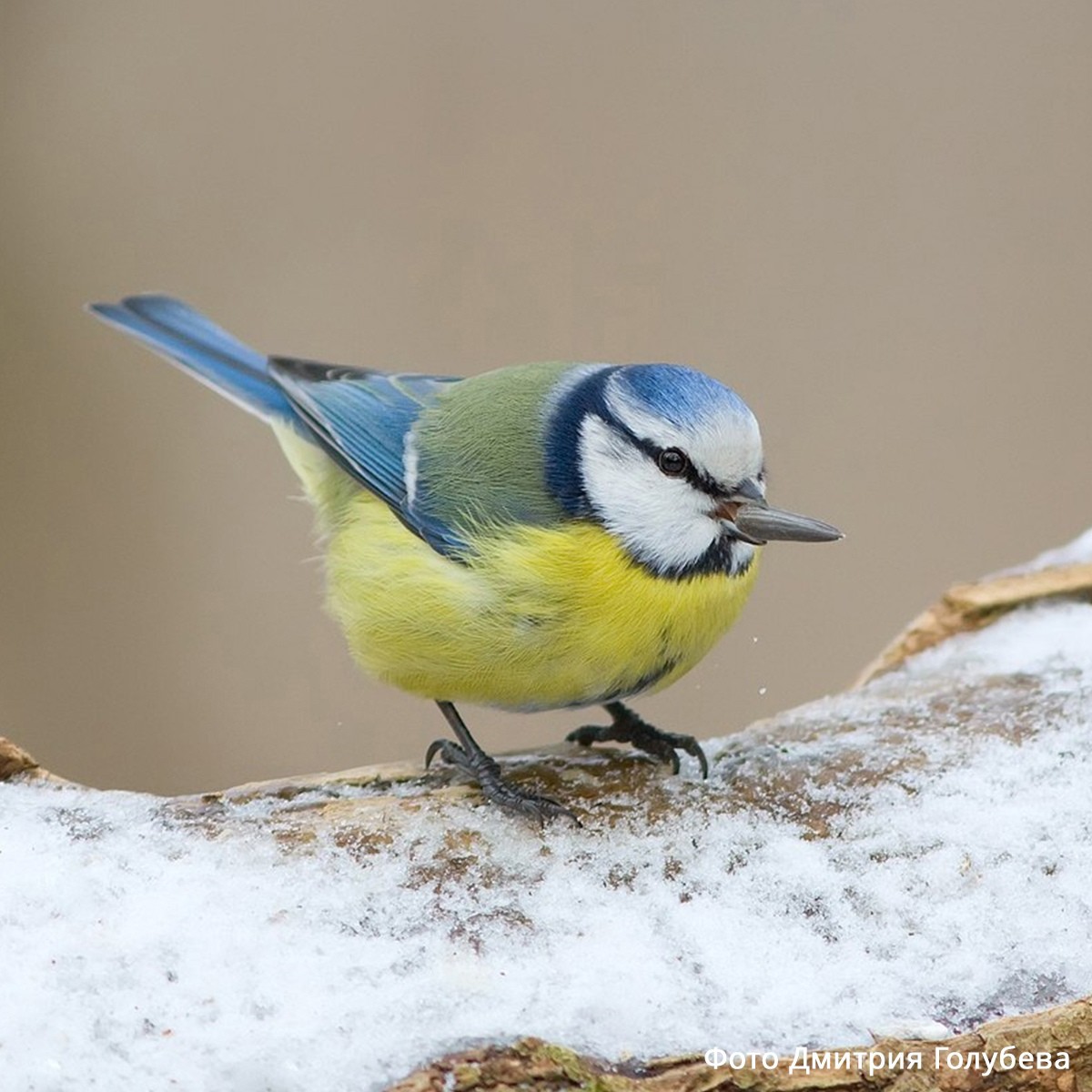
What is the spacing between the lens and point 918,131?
4441mm

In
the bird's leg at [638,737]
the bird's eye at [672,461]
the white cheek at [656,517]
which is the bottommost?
the bird's leg at [638,737]

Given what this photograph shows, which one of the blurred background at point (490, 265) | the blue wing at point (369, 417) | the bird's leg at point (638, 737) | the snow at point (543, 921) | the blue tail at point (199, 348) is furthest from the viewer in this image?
the blurred background at point (490, 265)

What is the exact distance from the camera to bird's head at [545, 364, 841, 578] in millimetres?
1978

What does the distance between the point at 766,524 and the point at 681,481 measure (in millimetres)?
135

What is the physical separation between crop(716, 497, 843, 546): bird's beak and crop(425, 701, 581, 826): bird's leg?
0.45m

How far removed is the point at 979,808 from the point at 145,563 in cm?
294

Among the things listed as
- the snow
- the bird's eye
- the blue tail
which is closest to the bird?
the bird's eye

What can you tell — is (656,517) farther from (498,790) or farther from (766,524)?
(498,790)

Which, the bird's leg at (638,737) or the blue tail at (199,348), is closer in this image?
the bird's leg at (638,737)

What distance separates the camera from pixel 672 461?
6.61 ft

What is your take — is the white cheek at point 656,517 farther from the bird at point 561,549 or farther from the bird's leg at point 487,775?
the bird's leg at point 487,775

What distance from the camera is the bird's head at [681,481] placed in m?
1.98

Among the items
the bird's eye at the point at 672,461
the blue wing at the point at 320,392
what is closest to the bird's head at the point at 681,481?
the bird's eye at the point at 672,461

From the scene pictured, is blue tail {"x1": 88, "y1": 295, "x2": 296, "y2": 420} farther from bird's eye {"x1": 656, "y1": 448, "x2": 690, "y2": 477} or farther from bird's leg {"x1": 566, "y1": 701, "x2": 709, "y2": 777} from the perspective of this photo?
bird's eye {"x1": 656, "y1": 448, "x2": 690, "y2": 477}
